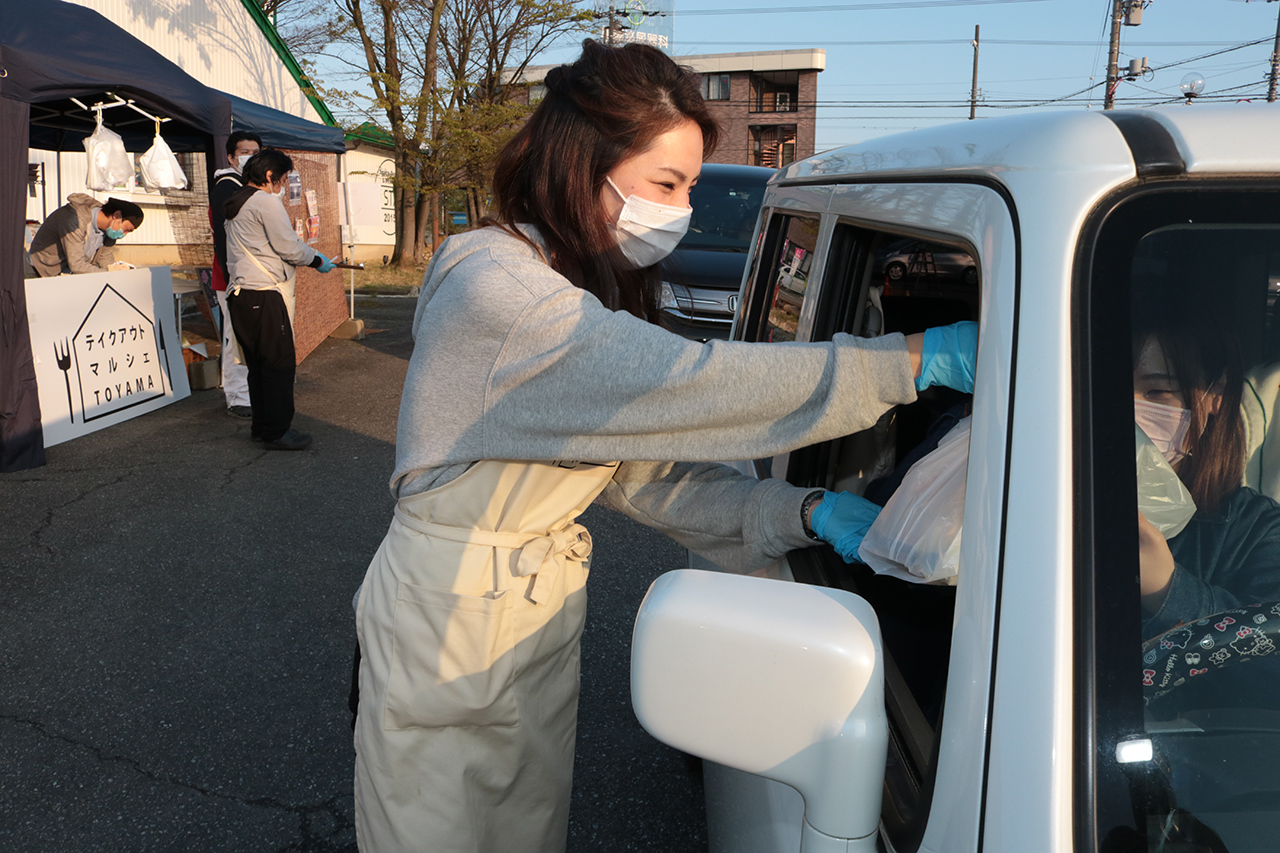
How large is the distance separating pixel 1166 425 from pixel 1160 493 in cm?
10

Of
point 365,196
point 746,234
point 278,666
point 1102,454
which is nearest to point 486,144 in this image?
point 365,196

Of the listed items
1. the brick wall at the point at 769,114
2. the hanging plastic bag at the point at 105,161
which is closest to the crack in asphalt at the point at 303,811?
the hanging plastic bag at the point at 105,161

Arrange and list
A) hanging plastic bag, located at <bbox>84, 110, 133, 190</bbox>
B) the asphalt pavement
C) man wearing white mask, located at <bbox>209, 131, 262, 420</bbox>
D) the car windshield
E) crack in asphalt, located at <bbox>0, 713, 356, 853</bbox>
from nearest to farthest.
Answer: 1. crack in asphalt, located at <bbox>0, 713, 356, 853</bbox>
2. the asphalt pavement
3. hanging plastic bag, located at <bbox>84, 110, 133, 190</bbox>
4. man wearing white mask, located at <bbox>209, 131, 262, 420</bbox>
5. the car windshield

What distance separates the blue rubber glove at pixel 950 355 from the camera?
3.80 feet

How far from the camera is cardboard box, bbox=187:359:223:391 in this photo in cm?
820

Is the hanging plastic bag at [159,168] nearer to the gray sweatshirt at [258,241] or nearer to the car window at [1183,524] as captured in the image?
the gray sweatshirt at [258,241]

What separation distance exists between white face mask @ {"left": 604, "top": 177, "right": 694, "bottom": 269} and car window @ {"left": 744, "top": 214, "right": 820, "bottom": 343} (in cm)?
34

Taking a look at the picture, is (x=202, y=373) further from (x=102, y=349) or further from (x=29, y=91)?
(x=29, y=91)

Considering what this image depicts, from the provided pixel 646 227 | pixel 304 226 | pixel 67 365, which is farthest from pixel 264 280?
pixel 646 227

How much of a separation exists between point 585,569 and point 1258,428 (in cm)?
99

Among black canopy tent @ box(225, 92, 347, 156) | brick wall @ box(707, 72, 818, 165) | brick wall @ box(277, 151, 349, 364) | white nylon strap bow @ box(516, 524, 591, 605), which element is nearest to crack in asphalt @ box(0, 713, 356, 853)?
white nylon strap bow @ box(516, 524, 591, 605)

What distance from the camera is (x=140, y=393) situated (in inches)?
285

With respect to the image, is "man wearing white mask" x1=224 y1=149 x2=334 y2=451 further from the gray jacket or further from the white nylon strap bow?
the white nylon strap bow

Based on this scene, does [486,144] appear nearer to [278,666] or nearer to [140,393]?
[140,393]
